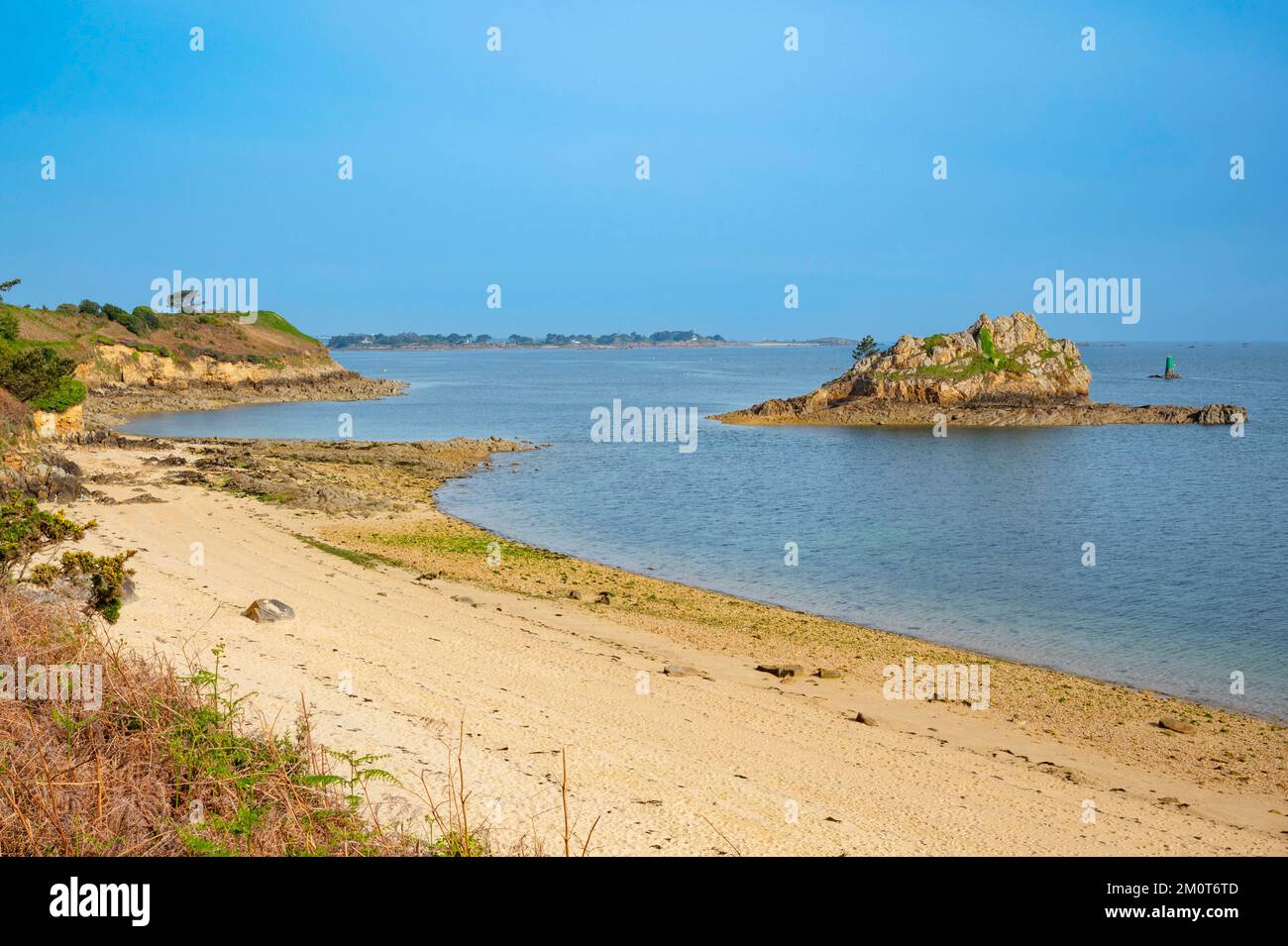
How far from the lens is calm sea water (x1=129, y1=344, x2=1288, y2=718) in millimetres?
21500

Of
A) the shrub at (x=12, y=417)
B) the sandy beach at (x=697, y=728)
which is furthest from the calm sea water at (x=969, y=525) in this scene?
the shrub at (x=12, y=417)

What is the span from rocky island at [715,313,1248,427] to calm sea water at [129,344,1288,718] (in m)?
5.27

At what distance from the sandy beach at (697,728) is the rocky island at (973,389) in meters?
59.6

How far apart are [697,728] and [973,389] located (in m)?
72.0

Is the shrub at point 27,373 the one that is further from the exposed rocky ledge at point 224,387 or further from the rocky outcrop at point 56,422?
the exposed rocky ledge at point 224,387

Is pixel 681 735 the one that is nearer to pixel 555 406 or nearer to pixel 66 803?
pixel 66 803

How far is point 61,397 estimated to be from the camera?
45438mm

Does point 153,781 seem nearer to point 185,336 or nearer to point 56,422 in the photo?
point 56,422

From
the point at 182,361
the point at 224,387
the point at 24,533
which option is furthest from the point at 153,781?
the point at 224,387

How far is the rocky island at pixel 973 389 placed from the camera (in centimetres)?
7806

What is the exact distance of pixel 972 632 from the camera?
71.1ft

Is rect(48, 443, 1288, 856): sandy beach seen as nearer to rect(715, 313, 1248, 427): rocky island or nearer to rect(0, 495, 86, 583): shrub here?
rect(0, 495, 86, 583): shrub

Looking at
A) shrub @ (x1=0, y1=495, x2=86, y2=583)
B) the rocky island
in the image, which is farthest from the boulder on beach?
the rocky island
